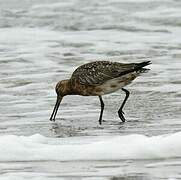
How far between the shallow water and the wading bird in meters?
0.25

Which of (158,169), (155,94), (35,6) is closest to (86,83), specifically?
(155,94)

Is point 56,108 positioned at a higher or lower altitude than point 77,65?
higher

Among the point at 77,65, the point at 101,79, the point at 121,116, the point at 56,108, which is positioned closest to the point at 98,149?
the point at 121,116

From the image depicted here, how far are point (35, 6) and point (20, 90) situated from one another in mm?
9718

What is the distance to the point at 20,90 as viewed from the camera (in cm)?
1097

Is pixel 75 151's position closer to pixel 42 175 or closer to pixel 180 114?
pixel 42 175

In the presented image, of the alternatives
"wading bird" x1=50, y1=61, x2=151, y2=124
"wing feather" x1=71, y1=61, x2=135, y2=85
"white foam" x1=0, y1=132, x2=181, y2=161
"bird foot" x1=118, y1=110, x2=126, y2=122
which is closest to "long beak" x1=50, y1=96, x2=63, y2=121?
"wading bird" x1=50, y1=61, x2=151, y2=124

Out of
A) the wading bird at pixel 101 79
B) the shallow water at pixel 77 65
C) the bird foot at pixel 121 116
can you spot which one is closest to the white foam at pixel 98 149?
the shallow water at pixel 77 65

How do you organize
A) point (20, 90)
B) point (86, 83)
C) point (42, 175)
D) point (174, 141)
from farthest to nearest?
point (20, 90), point (86, 83), point (174, 141), point (42, 175)

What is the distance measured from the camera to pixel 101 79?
30.5 feet

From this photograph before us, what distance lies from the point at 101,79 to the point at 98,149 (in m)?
2.56

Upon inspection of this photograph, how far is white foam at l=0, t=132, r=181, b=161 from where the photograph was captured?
21.6 ft

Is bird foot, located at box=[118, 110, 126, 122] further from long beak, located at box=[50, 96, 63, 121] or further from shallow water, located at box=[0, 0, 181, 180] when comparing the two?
long beak, located at box=[50, 96, 63, 121]

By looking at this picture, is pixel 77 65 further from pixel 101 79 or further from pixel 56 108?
pixel 101 79
